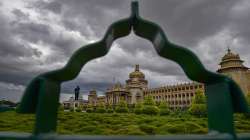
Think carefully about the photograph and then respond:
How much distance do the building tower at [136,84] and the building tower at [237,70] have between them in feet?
103

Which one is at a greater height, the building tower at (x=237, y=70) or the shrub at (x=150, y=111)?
the building tower at (x=237, y=70)

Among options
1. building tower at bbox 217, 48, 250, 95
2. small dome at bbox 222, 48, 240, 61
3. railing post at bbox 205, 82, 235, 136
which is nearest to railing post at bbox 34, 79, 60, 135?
railing post at bbox 205, 82, 235, 136

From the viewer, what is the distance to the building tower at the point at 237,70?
131 ft

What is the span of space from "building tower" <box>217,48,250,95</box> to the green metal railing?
42209mm

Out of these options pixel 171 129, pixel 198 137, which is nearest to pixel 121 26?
pixel 198 137

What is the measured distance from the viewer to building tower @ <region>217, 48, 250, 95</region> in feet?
131

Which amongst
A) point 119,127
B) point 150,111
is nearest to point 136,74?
point 150,111

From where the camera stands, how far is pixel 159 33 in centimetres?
204

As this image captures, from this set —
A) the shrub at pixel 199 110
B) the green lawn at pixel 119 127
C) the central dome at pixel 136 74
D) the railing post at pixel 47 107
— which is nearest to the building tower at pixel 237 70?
the shrub at pixel 199 110

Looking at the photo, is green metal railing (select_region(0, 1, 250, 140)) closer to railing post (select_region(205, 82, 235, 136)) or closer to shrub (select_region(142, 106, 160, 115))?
railing post (select_region(205, 82, 235, 136))

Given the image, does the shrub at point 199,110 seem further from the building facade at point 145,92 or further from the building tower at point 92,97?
the building tower at point 92,97

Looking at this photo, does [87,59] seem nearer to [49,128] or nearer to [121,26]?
[121,26]

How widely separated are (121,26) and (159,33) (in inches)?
15.7

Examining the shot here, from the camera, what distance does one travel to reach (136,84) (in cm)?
6912
